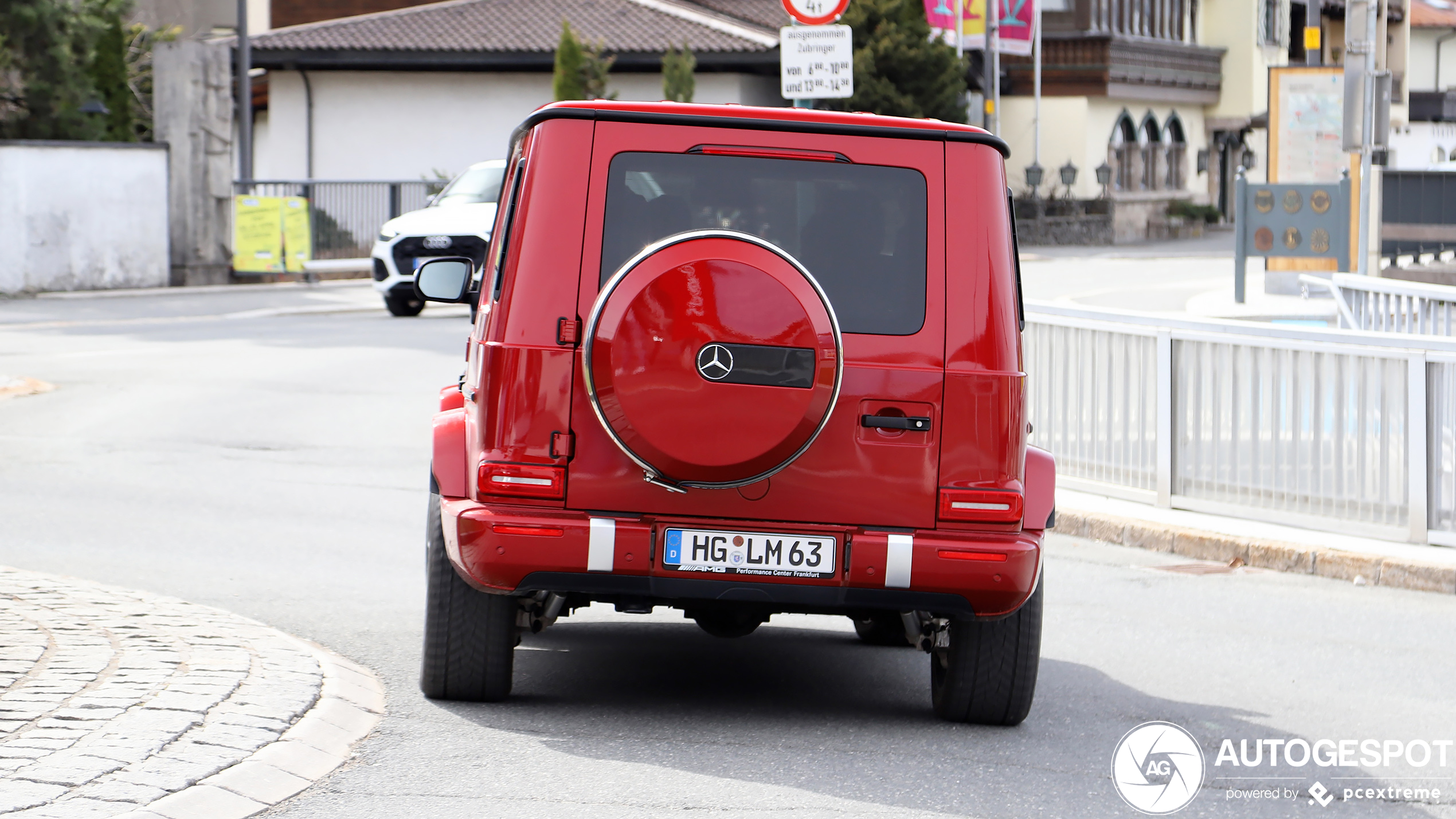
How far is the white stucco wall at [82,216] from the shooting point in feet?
90.8

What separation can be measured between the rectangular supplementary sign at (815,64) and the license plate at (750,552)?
8505 mm

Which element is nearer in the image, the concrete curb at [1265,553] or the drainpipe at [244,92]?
the concrete curb at [1265,553]

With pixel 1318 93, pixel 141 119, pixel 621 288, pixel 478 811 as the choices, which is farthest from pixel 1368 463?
pixel 141 119

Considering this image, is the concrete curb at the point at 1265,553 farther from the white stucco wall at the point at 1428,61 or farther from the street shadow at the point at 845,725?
the white stucco wall at the point at 1428,61

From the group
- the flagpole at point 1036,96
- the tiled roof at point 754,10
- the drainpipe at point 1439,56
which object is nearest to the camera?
the tiled roof at point 754,10

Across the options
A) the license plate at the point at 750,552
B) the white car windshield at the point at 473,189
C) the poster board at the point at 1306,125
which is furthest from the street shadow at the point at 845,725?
the poster board at the point at 1306,125

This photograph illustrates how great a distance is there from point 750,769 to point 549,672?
1511 mm

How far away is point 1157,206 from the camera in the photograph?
54.5 m

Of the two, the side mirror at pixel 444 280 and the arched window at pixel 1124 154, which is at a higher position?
the arched window at pixel 1124 154

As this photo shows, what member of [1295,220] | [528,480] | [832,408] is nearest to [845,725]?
[832,408]

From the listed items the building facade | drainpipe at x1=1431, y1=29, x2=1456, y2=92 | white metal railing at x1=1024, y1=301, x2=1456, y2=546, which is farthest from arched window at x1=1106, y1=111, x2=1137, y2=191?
white metal railing at x1=1024, y1=301, x2=1456, y2=546

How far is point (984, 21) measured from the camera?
142ft

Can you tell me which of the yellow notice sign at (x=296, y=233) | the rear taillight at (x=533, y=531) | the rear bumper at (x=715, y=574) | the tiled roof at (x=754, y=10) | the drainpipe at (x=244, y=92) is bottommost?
the rear bumper at (x=715, y=574)

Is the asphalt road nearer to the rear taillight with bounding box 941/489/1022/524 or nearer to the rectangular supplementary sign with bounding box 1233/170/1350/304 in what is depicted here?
the rear taillight with bounding box 941/489/1022/524
